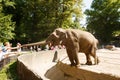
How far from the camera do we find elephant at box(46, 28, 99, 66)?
32.4 feet

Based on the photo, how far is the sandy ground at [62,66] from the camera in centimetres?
989

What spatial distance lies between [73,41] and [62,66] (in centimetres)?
234

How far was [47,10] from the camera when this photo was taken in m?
38.7

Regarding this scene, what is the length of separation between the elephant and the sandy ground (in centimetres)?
51

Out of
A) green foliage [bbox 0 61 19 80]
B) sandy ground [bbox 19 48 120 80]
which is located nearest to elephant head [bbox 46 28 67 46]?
sandy ground [bbox 19 48 120 80]

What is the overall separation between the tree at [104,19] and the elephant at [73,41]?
3658 centimetres

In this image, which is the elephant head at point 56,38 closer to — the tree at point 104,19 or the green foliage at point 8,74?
the green foliage at point 8,74

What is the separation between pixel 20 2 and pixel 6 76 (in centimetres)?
3039

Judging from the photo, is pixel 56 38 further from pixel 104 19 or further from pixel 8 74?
pixel 104 19

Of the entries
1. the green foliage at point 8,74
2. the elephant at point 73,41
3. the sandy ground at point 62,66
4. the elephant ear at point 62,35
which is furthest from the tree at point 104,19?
the elephant ear at point 62,35

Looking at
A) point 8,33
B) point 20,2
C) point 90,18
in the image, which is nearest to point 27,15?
point 20,2

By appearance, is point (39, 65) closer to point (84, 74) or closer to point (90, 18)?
point (84, 74)

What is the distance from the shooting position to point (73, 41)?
10141 mm

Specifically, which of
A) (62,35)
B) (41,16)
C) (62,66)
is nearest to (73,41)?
(62,35)
